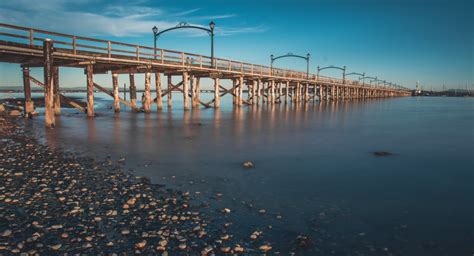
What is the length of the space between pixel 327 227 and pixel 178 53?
75.5 feet

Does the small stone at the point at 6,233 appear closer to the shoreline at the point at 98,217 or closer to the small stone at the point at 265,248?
the shoreline at the point at 98,217

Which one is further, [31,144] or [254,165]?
[31,144]

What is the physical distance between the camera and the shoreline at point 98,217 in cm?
394

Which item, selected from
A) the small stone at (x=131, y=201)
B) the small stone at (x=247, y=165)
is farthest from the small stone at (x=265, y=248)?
the small stone at (x=247, y=165)

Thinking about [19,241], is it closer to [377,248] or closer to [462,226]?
[377,248]

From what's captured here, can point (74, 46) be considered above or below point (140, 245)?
above

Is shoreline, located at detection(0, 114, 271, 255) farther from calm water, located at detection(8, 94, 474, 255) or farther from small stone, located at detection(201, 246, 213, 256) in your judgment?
calm water, located at detection(8, 94, 474, 255)

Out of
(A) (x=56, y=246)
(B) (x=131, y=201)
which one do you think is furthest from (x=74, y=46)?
(A) (x=56, y=246)

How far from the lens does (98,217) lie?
4.73 m

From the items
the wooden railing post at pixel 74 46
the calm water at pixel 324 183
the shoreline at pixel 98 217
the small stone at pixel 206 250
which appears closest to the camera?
the small stone at pixel 206 250

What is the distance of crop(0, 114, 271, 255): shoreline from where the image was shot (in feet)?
12.9

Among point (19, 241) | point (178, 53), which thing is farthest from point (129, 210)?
point (178, 53)

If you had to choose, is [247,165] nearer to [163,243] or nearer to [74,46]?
[163,243]

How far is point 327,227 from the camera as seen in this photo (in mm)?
4645
